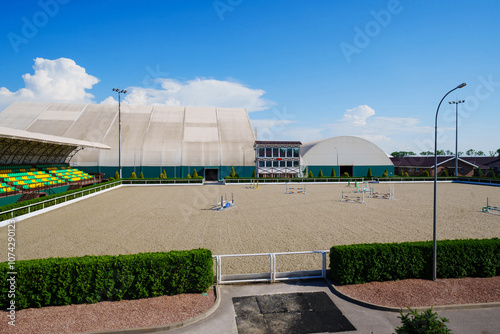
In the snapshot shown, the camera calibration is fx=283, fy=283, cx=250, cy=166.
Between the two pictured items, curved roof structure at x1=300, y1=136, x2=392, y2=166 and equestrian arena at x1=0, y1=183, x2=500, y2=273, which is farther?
curved roof structure at x1=300, y1=136, x2=392, y2=166

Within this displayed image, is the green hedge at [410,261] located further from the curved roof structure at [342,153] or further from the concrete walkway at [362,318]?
the curved roof structure at [342,153]

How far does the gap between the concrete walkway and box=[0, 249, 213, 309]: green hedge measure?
130 centimetres

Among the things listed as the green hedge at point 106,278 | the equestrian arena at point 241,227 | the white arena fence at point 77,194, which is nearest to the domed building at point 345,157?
the white arena fence at point 77,194

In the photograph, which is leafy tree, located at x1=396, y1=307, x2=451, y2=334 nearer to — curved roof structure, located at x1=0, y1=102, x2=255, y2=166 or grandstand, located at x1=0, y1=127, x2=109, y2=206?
grandstand, located at x1=0, y1=127, x2=109, y2=206

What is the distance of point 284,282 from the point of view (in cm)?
1035

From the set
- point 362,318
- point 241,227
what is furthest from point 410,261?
point 241,227

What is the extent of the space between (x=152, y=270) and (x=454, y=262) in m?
10.9

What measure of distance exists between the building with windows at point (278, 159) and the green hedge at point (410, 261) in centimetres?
4334

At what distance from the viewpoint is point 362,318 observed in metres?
8.24

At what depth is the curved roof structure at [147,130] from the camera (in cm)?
5456

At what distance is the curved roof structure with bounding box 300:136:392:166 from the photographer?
59.5 meters

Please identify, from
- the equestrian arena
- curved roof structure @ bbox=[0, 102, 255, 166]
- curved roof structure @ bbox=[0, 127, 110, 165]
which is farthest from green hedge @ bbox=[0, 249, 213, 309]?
curved roof structure @ bbox=[0, 102, 255, 166]

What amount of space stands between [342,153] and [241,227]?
1832 inches

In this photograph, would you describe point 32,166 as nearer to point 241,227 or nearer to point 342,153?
point 241,227
